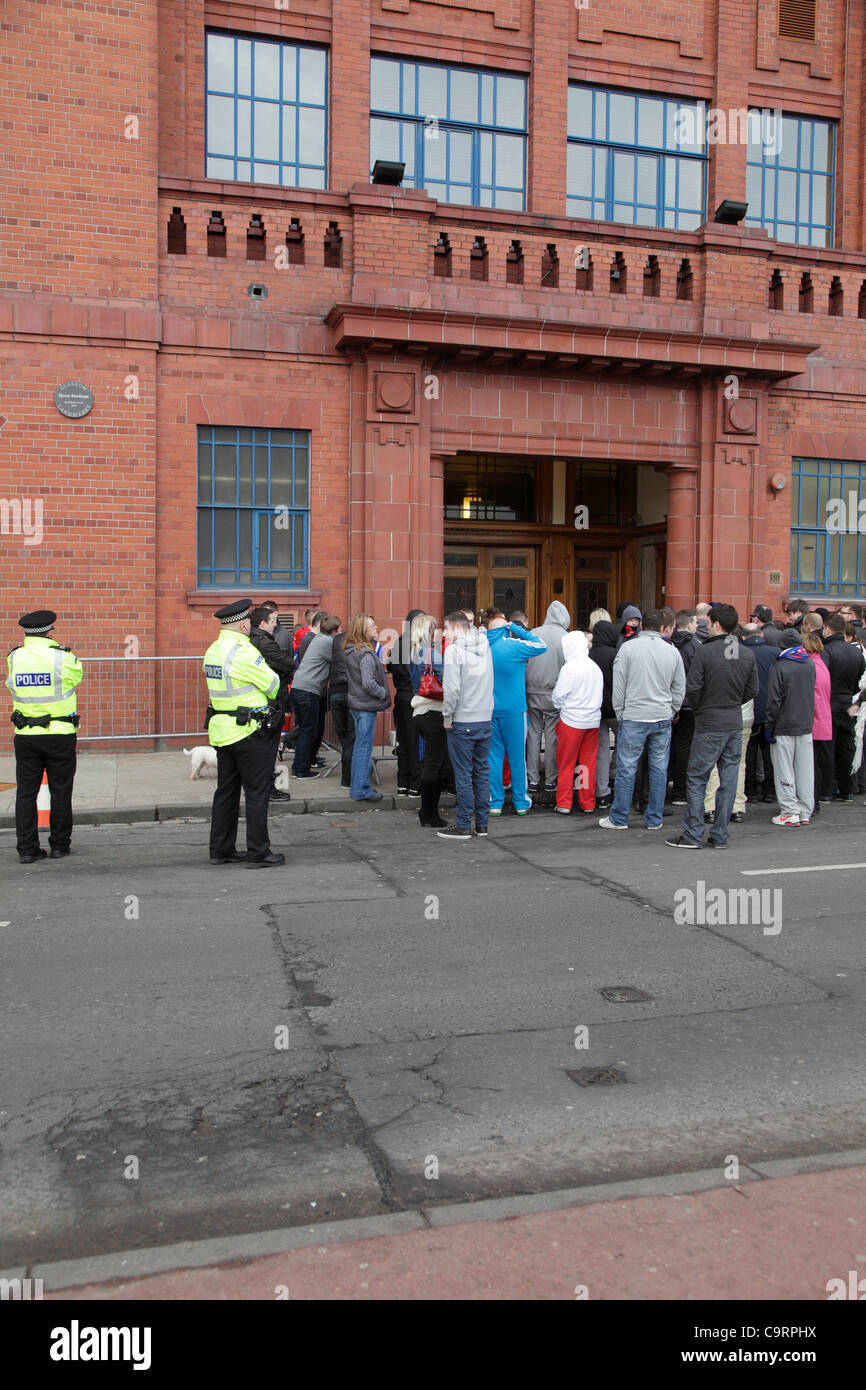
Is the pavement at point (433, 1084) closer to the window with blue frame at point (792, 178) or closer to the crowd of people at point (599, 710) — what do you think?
the crowd of people at point (599, 710)

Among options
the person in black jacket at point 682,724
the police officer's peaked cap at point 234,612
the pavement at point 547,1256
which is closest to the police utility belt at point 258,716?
the police officer's peaked cap at point 234,612

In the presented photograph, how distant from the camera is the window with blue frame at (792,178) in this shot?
17.9m

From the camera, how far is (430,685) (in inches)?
404

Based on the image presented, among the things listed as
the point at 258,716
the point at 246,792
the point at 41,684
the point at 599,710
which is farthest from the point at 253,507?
the point at 246,792

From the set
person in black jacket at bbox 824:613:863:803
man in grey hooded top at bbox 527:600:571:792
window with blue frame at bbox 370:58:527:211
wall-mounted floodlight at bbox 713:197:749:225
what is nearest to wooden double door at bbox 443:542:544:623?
window with blue frame at bbox 370:58:527:211

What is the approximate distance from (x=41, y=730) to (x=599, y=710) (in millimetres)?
5062

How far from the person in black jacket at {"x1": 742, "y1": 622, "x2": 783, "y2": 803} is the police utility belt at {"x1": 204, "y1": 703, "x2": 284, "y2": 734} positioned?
16.7 feet

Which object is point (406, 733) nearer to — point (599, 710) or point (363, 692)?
point (363, 692)

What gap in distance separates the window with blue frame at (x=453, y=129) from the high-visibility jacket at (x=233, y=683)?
9958 millimetres

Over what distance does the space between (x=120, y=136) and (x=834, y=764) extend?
10954 millimetres

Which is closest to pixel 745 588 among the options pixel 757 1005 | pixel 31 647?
pixel 31 647

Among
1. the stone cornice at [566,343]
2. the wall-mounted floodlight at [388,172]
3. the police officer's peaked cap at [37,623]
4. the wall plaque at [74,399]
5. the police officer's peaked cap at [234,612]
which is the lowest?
the police officer's peaked cap at [37,623]

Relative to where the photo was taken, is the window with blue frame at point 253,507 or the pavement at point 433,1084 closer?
the pavement at point 433,1084

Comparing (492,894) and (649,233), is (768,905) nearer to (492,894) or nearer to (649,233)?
(492,894)
